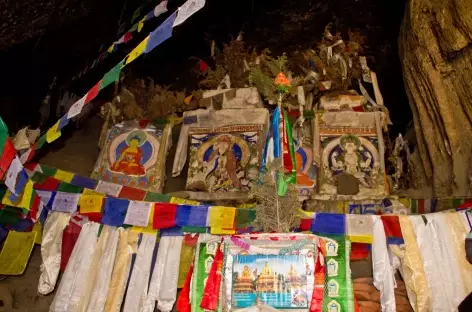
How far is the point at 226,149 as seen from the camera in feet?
26.4

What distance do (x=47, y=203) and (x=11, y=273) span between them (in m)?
0.97

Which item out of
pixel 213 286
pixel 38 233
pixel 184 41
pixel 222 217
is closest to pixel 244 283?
pixel 213 286

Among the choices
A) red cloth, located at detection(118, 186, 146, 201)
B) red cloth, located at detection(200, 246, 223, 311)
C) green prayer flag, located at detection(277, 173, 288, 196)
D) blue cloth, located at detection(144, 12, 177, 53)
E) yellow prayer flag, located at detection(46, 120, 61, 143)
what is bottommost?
red cloth, located at detection(200, 246, 223, 311)

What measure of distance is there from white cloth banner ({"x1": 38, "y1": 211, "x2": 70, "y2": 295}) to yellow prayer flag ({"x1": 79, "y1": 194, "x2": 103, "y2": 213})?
0.25 metres

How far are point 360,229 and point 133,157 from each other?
3.94 m

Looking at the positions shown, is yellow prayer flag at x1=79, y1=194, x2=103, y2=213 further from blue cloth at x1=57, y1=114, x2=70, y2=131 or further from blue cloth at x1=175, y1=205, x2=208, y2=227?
blue cloth at x1=175, y1=205, x2=208, y2=227

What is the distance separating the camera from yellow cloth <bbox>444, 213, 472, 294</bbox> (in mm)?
5230

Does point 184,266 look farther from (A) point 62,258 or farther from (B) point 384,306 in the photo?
(B) point 384,306

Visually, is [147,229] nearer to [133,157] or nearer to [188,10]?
[133,157]

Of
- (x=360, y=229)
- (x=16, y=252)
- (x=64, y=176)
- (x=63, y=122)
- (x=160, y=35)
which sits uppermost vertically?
(x=160, y=35)

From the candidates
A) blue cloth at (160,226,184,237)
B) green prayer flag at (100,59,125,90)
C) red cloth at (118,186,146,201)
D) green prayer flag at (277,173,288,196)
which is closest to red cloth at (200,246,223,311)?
green prayer flag at (277,173,288,196)

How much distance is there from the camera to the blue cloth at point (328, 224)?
5.65 m

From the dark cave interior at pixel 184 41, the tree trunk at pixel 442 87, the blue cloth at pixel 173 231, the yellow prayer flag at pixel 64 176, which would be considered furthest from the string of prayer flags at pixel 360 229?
the dark cave interior at pixel 184 41

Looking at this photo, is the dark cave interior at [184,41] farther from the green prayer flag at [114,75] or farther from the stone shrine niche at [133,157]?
the green prayer flag at [114,75]
